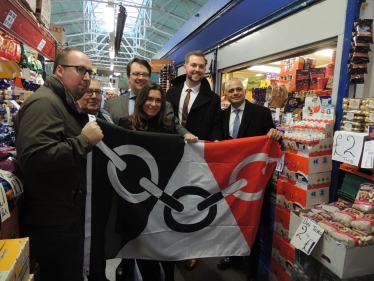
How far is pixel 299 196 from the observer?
212 centimetres

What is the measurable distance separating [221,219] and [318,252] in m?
0.74

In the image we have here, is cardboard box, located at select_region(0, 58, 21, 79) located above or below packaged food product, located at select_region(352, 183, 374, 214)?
above

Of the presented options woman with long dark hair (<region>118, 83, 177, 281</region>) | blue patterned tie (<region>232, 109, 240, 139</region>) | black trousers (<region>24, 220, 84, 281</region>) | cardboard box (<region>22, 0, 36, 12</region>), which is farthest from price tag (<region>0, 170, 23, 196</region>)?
cardboard box (<region>22, 0, 36, 12</region>)

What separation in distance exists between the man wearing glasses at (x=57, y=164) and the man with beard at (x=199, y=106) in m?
1.18

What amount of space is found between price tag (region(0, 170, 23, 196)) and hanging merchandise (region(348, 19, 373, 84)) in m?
2.31

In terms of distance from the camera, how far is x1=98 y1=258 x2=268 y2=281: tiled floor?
260cm

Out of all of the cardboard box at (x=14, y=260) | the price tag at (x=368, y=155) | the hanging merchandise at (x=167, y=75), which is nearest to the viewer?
the cardboard box at (x=14, y=260)

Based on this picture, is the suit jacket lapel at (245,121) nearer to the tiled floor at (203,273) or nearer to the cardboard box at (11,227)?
the tiled floor at (203,273)

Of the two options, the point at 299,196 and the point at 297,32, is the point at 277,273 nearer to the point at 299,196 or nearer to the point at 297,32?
the point at 299,196

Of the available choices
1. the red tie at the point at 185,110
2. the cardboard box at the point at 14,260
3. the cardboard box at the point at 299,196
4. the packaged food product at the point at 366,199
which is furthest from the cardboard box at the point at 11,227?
the packaged food product at the point at 366,199

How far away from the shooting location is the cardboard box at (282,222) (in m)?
2.28

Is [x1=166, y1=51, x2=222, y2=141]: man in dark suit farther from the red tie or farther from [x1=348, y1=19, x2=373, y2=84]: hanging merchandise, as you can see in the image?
[x1=348, y1=19, x2=373, y2=84]: hanging merchandise

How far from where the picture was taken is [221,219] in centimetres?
215

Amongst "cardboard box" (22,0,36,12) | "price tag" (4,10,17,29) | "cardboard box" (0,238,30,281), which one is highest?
"cardboard box" (22,0,36,12)
